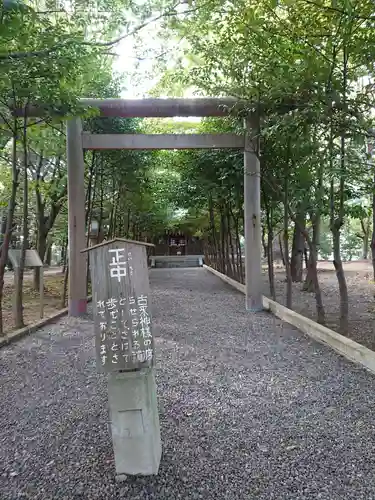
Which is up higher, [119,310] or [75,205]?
[75,205]

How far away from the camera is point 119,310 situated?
241 centimetres

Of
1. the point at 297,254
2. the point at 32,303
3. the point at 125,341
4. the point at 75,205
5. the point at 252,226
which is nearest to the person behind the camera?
the point at 125,341

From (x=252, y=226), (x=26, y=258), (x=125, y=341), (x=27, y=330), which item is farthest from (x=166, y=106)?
(x=125, y=341)

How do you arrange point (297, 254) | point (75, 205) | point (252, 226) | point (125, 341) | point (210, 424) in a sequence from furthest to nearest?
point (297, 254), point (252, 226), point (75, 205), point (210, 424), point (125, 341)

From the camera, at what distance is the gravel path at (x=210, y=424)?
2381 millimetres

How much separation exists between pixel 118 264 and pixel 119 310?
0.26m

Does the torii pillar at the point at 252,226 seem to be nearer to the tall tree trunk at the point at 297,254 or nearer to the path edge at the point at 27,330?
the path edge at the point at 27,330

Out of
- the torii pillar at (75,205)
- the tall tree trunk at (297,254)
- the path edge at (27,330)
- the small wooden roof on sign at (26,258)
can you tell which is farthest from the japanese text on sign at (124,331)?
the tall tree trunk at (297,254)

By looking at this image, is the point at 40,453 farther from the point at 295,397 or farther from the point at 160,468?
the point at 295,397

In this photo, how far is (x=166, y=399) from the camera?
148 inches

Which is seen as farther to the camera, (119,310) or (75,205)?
(75,205)

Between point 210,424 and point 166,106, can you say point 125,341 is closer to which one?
point 210,424

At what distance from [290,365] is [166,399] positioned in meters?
1.65

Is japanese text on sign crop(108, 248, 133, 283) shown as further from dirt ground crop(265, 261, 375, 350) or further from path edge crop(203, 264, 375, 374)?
dirt ground crop(265, 261, 375, 350)
